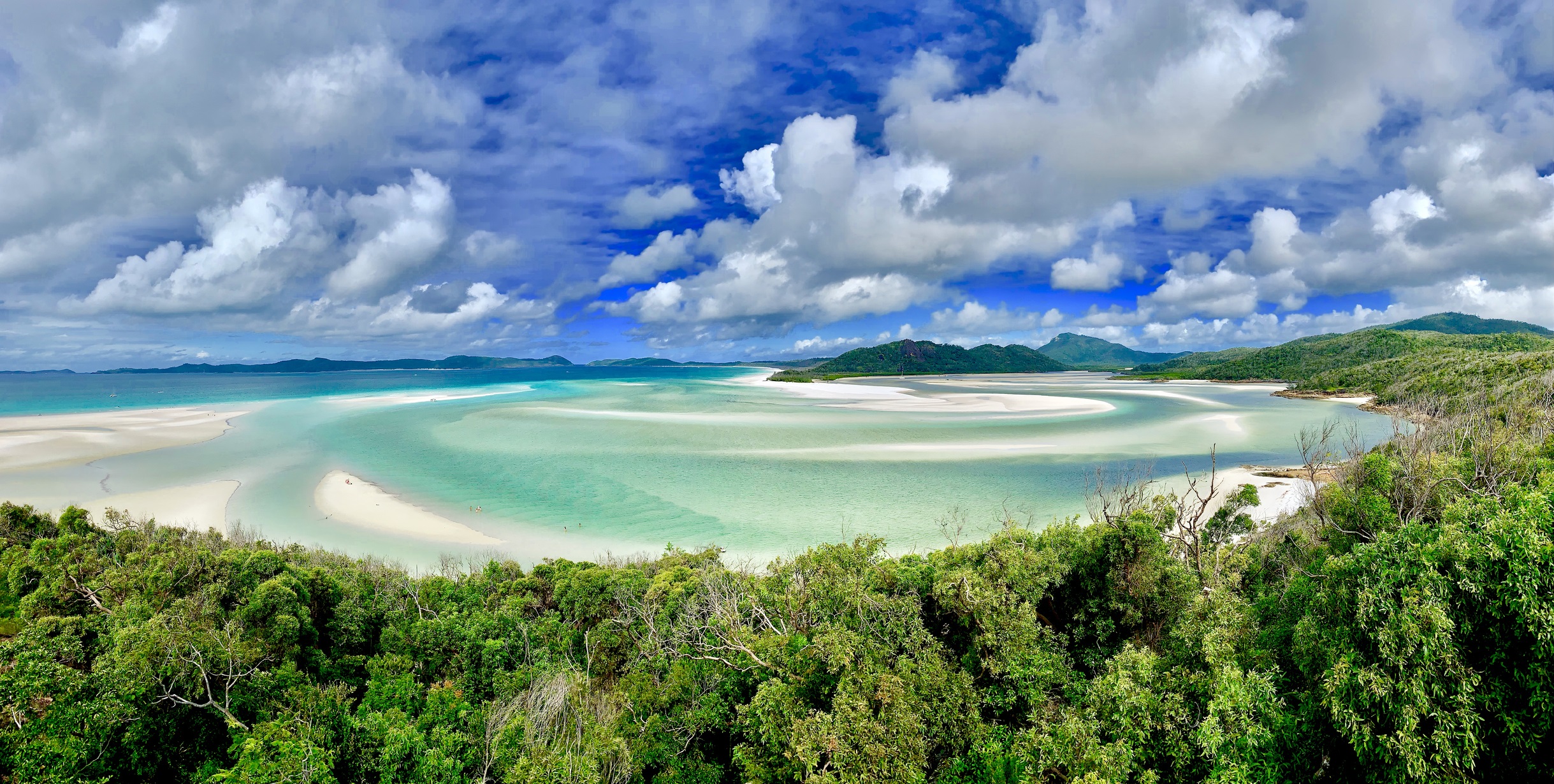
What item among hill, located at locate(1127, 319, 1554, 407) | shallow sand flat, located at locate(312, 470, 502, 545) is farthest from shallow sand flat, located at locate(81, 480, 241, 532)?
hill, located at locate(1127, 319, 1554, 407)

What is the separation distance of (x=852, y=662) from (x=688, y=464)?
1164 inches

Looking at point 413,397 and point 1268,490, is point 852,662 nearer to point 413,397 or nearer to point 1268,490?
point 1268,490

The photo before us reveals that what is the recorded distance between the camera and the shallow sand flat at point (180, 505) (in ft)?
80.4

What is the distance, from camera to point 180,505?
2716cm

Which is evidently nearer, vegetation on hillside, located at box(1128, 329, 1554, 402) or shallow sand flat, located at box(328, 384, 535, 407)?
vegetation on hillside, located at box(1128, 329, 1554, 402)

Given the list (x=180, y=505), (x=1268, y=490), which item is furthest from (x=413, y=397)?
(x=1268, y=490)

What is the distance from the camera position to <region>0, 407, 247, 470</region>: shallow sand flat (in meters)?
39.9

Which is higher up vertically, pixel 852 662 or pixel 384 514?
pixel 852 662

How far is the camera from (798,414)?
64.4 meters

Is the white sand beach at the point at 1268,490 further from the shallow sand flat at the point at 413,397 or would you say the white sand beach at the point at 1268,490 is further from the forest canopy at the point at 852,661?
the shallow sand flat at the point at 413,397

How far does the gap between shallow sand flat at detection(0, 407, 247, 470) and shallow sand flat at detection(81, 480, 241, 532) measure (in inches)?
609

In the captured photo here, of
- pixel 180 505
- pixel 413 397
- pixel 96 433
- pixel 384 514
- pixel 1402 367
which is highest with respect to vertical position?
pixel 1402 367

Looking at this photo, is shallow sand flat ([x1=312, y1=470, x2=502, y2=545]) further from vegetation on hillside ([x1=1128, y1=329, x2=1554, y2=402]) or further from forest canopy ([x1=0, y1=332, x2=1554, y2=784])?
vegetation on hillside ([x1=1128, y1=329, x2=1554, y2=402])

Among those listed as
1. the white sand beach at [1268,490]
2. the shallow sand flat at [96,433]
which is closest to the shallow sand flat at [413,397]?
the shallow sand flat at [96,433]
